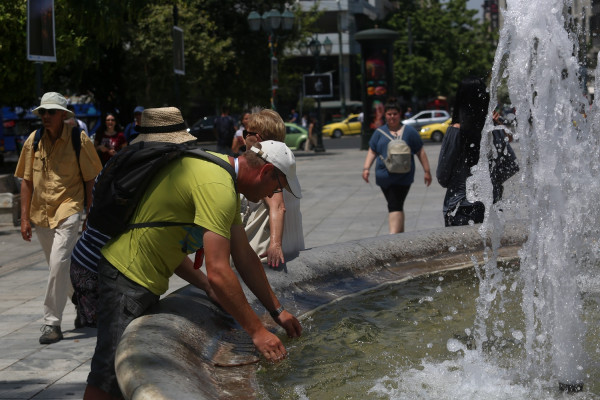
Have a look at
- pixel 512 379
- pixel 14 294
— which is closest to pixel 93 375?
pixel 512 379

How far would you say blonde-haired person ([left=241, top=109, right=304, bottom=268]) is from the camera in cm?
564

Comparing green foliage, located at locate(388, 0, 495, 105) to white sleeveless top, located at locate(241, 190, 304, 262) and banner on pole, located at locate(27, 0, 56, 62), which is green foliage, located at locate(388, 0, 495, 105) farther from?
white sleeveless top, located at locate(241, 190, 304, 262)

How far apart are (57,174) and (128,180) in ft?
10.5

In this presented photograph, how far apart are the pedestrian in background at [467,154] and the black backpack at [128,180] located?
11.7ft

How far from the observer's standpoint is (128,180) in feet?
12.7

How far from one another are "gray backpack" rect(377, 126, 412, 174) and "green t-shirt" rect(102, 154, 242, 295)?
5.40 m

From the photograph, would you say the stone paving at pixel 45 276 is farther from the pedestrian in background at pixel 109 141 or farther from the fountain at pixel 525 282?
the pedestrian in background at pixel 109 141

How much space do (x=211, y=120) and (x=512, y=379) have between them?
45005 mm

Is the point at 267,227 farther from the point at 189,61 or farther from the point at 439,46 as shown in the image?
the point at 439,46

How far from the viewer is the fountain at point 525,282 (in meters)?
3.95

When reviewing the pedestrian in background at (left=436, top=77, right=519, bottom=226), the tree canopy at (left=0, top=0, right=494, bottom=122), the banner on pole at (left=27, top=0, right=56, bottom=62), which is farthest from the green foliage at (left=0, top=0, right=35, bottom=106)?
the pedestrian in background at (left=436, top=77, right=519, bottom=226)

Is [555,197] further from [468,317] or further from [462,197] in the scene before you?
[462,197]

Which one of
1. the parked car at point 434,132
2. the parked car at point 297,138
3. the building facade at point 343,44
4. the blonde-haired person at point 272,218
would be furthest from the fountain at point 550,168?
the building facade at point 343,44

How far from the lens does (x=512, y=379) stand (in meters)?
4.53
